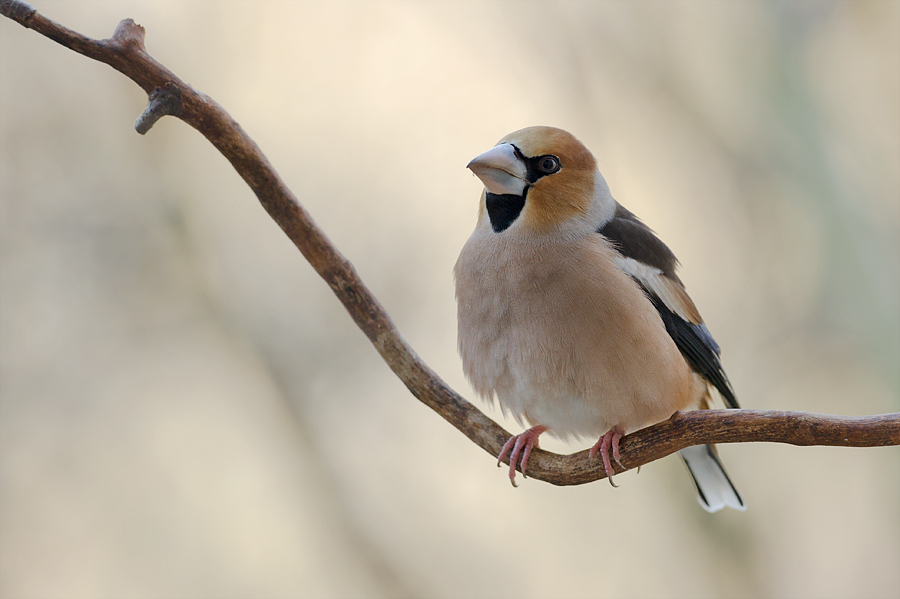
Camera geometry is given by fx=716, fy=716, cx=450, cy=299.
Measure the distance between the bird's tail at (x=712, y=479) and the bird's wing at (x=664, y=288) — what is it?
0.72ft

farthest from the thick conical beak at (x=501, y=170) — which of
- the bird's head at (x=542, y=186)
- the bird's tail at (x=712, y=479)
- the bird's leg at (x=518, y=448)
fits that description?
the bird's tail at (x=712, y=479)

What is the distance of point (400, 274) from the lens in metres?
2.71

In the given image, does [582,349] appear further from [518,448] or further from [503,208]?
[503,208]

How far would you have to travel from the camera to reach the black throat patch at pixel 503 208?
1.51 metres

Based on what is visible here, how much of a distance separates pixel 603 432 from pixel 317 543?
5.55ft

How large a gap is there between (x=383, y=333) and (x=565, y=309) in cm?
37

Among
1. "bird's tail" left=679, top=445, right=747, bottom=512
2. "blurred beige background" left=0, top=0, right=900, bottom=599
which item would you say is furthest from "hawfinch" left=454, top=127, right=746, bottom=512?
"blurred beige background" left=0, top=0, right=900, bottom=599

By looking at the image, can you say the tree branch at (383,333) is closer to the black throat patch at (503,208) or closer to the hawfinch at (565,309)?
the hawfinch at (565,309)

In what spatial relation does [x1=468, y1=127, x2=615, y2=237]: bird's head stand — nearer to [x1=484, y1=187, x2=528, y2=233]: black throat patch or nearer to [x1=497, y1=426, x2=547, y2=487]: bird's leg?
[x1=484, y1=187, x2=528, y2=233]: black throat patch

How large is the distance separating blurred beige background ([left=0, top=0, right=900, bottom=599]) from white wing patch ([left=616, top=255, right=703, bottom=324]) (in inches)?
46.3

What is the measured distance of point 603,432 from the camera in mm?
1480

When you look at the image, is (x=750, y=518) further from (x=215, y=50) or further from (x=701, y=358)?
(x=215, y=50)

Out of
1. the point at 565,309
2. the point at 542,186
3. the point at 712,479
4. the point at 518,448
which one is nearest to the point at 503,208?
the point at 542,186

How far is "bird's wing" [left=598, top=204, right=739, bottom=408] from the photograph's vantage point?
153 cm
